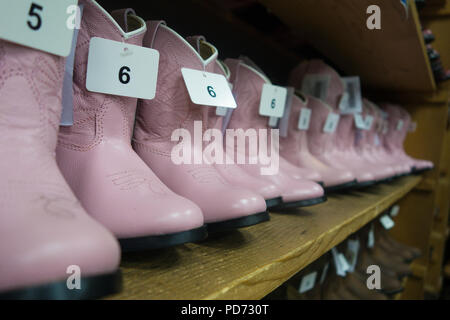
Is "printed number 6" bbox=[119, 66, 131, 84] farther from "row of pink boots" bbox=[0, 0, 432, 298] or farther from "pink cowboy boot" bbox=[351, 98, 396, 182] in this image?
"pink cowboy boot" bbox=[351, 98, 396, 182]

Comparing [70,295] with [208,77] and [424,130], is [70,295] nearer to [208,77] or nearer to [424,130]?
[208,77]

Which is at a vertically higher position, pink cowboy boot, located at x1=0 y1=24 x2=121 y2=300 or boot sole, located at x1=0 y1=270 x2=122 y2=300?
pink cowboy boot, located at x1=0 y1=24 x2=121 y2=300

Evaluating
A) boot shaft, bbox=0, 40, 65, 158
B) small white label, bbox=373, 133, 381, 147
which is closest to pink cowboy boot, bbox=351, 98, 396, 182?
small white label, bbox=373, 133, 381, 147

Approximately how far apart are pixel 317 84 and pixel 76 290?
3.59 ft

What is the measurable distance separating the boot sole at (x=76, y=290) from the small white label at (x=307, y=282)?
99cm

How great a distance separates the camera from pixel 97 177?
1.45ft

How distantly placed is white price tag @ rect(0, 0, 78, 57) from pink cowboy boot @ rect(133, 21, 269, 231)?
7.6 inches

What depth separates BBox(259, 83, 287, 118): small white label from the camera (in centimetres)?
81

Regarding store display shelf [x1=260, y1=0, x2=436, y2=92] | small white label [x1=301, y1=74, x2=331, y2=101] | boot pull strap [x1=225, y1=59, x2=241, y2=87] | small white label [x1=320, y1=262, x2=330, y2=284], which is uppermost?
store display shelf [x1=260, y1=0, x2=436, y2=92]

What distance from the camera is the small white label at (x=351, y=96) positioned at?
4.23ft

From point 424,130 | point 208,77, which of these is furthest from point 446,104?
point 208,77

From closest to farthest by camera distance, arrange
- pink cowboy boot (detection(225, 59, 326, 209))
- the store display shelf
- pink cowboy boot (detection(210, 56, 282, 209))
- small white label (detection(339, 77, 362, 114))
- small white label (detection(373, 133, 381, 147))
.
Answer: pink cowboy boot (detection(210, 56, 282, 209)), pink cowboy boot (detection(225, 59, 326, 209)), the store display shelf, small white label (detection(339, 77, 362, 114)), small white label (detection(373, 133, 381, 147))

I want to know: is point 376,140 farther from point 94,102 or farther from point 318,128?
point 94,102

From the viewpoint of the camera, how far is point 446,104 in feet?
6.64
